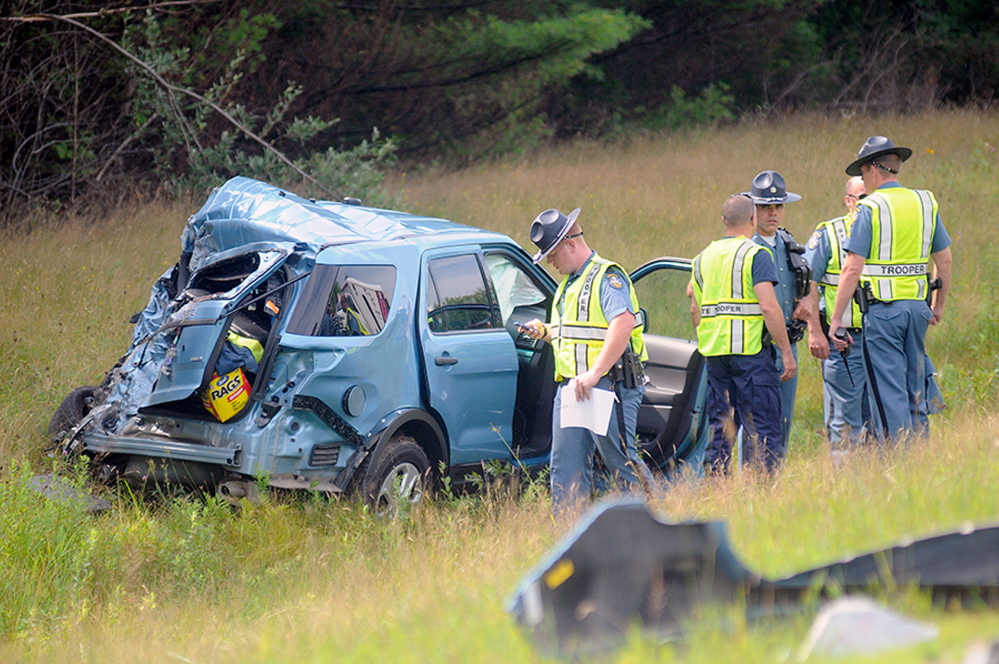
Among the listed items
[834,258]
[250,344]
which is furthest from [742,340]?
[250,344]

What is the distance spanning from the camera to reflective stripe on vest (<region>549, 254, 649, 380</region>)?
5.25 meters

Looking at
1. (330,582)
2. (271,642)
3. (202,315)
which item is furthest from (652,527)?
(202,315)

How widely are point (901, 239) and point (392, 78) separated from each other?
14436 millimetres

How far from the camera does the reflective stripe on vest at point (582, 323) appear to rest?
5250 mm

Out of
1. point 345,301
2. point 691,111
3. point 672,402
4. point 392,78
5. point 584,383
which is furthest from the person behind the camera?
point 691,111

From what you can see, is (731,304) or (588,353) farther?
(731,304)

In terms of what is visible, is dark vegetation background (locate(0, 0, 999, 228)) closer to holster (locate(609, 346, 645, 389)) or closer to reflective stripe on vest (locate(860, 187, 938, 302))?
holster (locate(609, 346, 645, 389))

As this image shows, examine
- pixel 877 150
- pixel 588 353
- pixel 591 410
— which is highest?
pixel 877 150

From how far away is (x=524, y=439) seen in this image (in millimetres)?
6250

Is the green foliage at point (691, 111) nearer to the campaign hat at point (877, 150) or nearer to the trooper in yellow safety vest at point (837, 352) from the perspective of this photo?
the trooper in yellow safety vest at point (837, 352)

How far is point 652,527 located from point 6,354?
23.1 ft

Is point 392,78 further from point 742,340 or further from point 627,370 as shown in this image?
point 627,370

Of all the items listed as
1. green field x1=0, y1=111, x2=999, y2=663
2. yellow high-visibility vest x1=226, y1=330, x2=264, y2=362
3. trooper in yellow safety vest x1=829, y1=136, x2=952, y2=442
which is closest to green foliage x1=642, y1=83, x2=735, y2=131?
green field x1=0, y1=111, x2=999, y2=663

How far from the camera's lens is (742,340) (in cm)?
577
